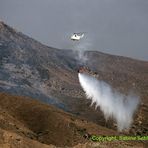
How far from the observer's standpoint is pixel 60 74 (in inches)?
4077

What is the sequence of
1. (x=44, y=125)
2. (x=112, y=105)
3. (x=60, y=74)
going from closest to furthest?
(x=44, y=125) → (x=112, y=105) → (x=60, y=74)

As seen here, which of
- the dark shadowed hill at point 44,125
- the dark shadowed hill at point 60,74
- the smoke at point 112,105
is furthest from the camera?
→ the dark shadowed hill at point 60,74

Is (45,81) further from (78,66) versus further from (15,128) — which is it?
(15,128)

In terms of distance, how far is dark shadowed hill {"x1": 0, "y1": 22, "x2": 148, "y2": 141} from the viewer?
74.5 metres

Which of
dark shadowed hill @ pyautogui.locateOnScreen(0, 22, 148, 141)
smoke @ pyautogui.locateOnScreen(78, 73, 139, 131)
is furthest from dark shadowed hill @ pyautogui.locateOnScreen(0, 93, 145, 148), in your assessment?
dark shadowed hill @ pyautogui.locateOnScreen(0, 22, 148, 141)

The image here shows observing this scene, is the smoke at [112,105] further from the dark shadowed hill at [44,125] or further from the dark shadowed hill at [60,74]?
the dark shadowed hill at [44,125]

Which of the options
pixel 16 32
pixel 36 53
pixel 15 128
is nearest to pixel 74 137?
pixel 15 128

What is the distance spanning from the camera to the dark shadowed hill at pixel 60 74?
74500 millimetres

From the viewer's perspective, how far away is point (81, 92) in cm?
9181

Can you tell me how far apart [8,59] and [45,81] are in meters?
9.08

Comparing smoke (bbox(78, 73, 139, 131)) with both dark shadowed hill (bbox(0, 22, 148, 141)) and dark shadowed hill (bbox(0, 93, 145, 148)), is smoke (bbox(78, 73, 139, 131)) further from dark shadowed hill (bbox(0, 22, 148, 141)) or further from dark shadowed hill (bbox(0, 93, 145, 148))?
dark shadowed hill (bbox(0, 93, 145, 148))

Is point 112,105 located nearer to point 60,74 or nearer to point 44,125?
point 44,125

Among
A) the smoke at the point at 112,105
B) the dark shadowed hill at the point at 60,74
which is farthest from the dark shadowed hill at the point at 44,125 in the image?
the dark shadowed hill at the point at 60,74

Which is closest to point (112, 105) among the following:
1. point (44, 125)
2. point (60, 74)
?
point (44, 125)
